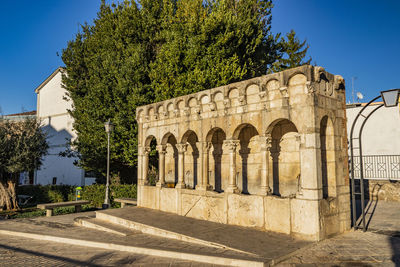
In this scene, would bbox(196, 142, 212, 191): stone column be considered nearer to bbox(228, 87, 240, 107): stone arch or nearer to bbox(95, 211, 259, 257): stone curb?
bbox(228, 87, 240, 107): stone arch

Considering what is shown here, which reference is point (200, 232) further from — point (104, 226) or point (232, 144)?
point (104, 226)

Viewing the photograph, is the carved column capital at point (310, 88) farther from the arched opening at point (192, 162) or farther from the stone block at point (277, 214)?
the arched opening at point (192, 162)

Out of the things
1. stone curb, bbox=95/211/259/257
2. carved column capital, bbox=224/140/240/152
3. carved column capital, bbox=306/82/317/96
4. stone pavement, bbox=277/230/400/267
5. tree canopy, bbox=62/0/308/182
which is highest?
tree canopy, bbox=62/0/308/182

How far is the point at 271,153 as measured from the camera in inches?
367

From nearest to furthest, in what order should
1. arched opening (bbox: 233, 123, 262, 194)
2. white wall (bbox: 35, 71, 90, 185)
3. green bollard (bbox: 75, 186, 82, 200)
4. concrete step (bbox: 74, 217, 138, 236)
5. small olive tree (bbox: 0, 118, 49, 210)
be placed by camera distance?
concrete step (bbox: 74, 217, 138, 236), arched opening (bbox: 233, 123, 262, 194), small olive tree (bbox: 0, 118, 49, 210), green bollard (bbox: 75, 186, 82, 200), white wall (bbox: 35, 71, 90, 185)

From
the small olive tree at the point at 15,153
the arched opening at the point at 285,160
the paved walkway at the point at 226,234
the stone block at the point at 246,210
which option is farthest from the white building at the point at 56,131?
the arched opening at the point at 285,160

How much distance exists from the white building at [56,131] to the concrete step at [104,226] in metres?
15.1

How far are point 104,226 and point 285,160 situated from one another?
600 centimetres

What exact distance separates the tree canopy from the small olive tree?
257 centimetres

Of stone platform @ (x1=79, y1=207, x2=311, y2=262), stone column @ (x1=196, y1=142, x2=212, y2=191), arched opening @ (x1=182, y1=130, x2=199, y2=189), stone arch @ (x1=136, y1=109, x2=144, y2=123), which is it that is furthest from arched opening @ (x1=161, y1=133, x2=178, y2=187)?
stone column @ (x1=196, y1=142, x2=212, y2=191)

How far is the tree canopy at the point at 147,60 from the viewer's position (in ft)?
47.4

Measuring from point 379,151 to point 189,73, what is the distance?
16.9 metres

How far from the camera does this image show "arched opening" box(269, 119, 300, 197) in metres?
8.81

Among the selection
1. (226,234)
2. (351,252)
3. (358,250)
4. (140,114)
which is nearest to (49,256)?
(226,234)
